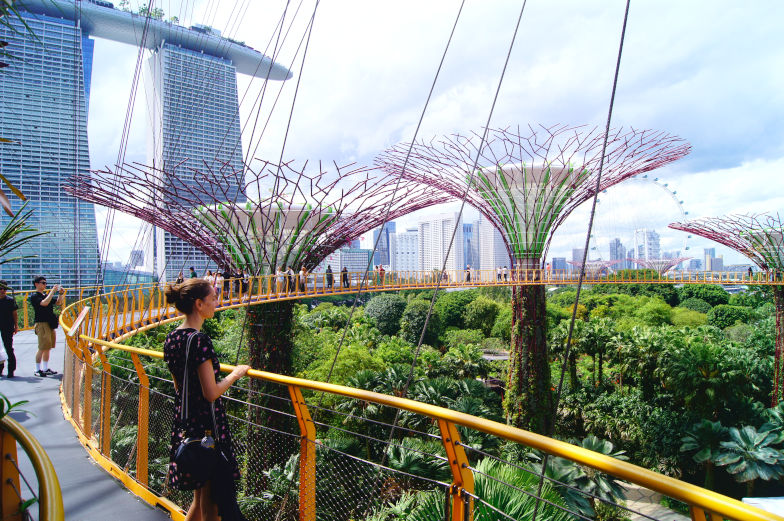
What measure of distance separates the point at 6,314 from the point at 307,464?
5.74 meters

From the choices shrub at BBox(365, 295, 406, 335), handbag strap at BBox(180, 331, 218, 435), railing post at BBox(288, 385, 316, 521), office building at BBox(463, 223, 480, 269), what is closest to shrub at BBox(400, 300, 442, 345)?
shrub at BBox(365, 295, 406, 335)

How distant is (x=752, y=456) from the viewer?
43.4 feet

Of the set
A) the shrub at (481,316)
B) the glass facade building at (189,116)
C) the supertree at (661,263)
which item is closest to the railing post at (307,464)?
the glass facade building at (189,116)

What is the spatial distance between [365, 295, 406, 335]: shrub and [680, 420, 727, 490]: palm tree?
22.0m

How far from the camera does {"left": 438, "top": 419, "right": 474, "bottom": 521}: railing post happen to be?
1609mm

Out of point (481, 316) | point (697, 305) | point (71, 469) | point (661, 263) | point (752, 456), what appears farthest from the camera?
point (661, 263)

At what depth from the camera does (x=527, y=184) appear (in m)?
14.4

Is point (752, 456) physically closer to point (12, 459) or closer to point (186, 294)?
point (186, 294)

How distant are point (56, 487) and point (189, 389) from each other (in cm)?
58

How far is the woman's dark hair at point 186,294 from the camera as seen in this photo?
6.63 ft

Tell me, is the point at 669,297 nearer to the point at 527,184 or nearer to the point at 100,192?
the point at 527,184

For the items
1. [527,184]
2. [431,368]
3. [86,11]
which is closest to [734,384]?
[527,184]

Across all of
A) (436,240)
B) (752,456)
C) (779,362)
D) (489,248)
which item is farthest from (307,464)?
(489,248)

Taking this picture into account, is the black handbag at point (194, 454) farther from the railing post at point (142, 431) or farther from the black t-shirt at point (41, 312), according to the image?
the black t-shirt at point (41, 312)
